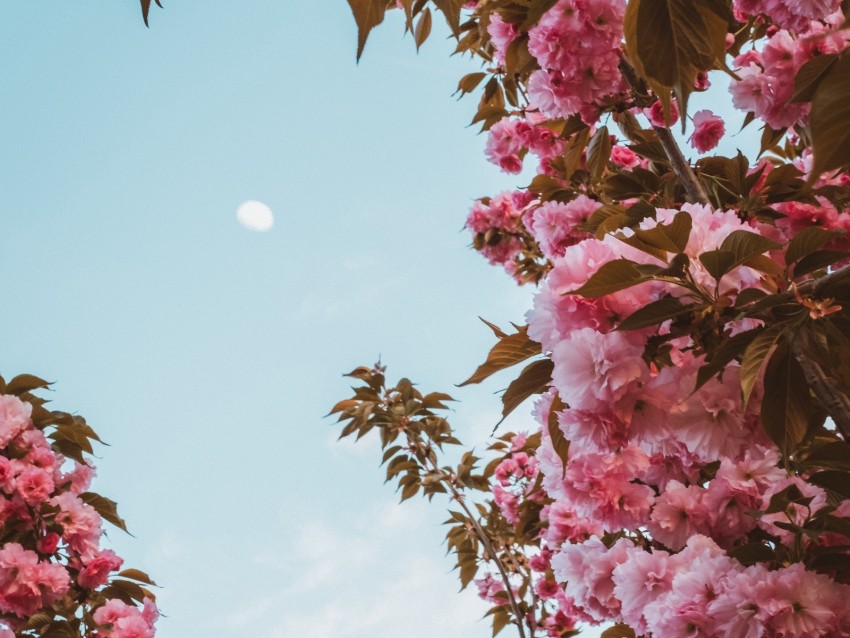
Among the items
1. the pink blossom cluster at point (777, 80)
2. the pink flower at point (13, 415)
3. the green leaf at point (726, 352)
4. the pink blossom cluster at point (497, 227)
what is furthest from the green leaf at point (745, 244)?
the pink blossom cluster at point (497, 227)

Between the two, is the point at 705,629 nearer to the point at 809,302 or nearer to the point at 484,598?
the point at 809,302

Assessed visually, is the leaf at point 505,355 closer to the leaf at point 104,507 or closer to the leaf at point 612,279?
the leaf at point 612,279

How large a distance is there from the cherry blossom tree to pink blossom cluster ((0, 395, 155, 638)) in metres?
1.68

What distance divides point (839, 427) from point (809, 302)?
0.31m

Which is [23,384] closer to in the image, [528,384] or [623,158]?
[528,384]

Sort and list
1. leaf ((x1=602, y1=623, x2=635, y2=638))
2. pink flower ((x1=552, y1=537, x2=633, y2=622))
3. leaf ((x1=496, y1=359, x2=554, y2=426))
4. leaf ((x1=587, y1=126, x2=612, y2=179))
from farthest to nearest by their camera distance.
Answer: leaf ((x1=587, y1=126, x2=612, y2=179)), leaf ((x1=602, y1=623, x2=635, y2=638)), pink flower ((x1=552, y1=537, x2=633, y2=622)), leaf ((x1=496, y1=359, x2=554, y2=426))

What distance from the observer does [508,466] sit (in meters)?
4.10

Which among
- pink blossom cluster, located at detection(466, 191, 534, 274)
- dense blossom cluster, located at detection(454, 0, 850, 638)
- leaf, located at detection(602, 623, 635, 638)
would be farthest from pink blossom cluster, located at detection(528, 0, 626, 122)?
pink blossom cluster, located at detection(466, 191, 534, 274)

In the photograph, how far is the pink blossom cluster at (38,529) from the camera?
2.24 metres

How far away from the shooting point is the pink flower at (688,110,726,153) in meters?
2.37

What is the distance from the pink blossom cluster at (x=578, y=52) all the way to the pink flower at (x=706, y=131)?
0.62 meters

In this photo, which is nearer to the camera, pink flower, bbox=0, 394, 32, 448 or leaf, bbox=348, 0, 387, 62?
leaf, bbox=348, 0, 387, 62

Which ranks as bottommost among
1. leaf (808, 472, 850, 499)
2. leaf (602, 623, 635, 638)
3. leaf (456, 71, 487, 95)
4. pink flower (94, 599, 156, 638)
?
leaf (602, 623, 635, 638)

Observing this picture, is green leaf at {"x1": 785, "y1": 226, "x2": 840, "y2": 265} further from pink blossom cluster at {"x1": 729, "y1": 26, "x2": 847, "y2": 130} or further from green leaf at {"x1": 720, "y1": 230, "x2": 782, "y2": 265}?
pink blossom cluster at {"x1": 729, "y1": 26, "x2": 847, "y2": 130}
